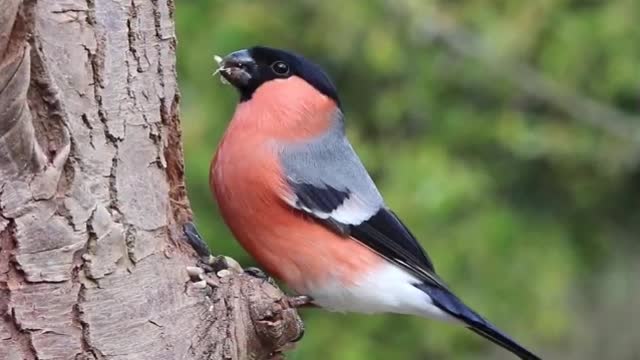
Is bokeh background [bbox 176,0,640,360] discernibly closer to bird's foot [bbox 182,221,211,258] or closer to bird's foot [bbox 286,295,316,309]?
bird's foot [bbox 286,295,316,309]

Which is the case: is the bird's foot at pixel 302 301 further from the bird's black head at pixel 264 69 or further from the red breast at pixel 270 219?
the bird's black head at pixel 264 69

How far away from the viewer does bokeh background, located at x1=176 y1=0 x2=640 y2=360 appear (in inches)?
153

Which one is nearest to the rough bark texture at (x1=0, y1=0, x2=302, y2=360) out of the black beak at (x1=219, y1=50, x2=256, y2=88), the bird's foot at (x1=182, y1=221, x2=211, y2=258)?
the bird's foot at (x1=182, y1=221, x2=211, y2=258)

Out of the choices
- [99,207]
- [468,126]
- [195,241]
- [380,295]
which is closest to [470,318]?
[380,295]

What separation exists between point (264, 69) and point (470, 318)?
0.66m

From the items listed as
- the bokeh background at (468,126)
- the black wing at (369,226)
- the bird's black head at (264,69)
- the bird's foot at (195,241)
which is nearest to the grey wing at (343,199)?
the black wing at (369,226)

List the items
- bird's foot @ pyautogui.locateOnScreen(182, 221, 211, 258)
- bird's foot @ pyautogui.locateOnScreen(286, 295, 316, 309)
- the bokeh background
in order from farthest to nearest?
1. the bokeh background
2. bird's foot @ pyautogui.locateOnScreen(286, 295, 316, 309)
3. bird's foot @ pyautogui.locateOnScreen(182, 221, 211, 258)

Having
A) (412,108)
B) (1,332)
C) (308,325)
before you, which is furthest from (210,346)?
(412,108)

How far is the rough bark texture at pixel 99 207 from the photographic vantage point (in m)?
1.75

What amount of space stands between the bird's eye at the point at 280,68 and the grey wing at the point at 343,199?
16 centimetres

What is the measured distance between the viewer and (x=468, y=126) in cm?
437

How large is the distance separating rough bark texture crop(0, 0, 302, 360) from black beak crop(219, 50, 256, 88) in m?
0.58

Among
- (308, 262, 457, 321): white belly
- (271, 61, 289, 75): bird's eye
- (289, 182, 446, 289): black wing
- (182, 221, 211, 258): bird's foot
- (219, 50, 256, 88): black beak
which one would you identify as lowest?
(308, 262, 457, 321): white belly

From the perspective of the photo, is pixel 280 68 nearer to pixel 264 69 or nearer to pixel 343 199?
pixel 264 69
